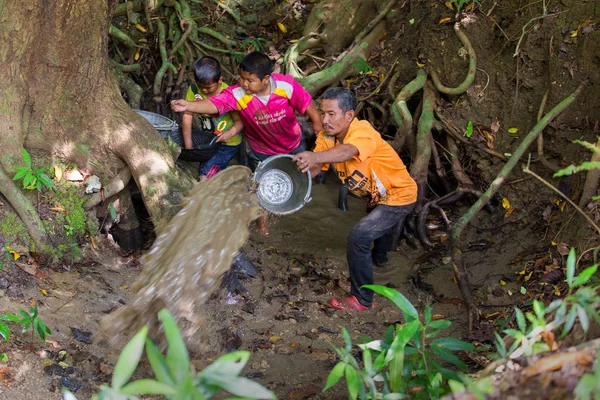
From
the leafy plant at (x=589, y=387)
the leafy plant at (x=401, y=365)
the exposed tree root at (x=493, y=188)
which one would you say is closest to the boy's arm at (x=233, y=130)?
the exposed tree root at (x=493, y=188)

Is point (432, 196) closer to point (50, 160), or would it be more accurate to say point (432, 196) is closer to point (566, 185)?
point (566, 185)

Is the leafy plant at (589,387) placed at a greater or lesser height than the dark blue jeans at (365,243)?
greater

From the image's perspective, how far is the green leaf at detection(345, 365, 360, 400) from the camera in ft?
7.23

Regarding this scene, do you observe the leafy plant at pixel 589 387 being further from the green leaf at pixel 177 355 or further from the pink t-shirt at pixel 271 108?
the pink t-shirt at pixel 271 108

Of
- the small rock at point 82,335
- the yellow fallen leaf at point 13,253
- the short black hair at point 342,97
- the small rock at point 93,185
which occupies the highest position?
the short black hair at point 342,97

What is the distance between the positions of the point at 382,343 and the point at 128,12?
19.0 ft

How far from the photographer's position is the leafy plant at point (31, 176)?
13.8ft

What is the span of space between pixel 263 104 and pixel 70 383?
9.09 ft

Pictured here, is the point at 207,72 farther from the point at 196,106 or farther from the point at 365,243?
the point at 365,243

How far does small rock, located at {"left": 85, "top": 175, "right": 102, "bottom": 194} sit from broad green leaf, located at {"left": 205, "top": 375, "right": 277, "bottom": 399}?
11.0ft

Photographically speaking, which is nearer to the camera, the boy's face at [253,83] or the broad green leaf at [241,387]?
the broad green leaf at [241,387]

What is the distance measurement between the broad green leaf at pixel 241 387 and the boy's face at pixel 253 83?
12.0 ft

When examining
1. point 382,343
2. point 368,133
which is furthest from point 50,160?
point 382,343

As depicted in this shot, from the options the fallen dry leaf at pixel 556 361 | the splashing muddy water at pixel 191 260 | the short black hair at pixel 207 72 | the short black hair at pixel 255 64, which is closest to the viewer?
the fallen dry leaf at pixel 556 361
